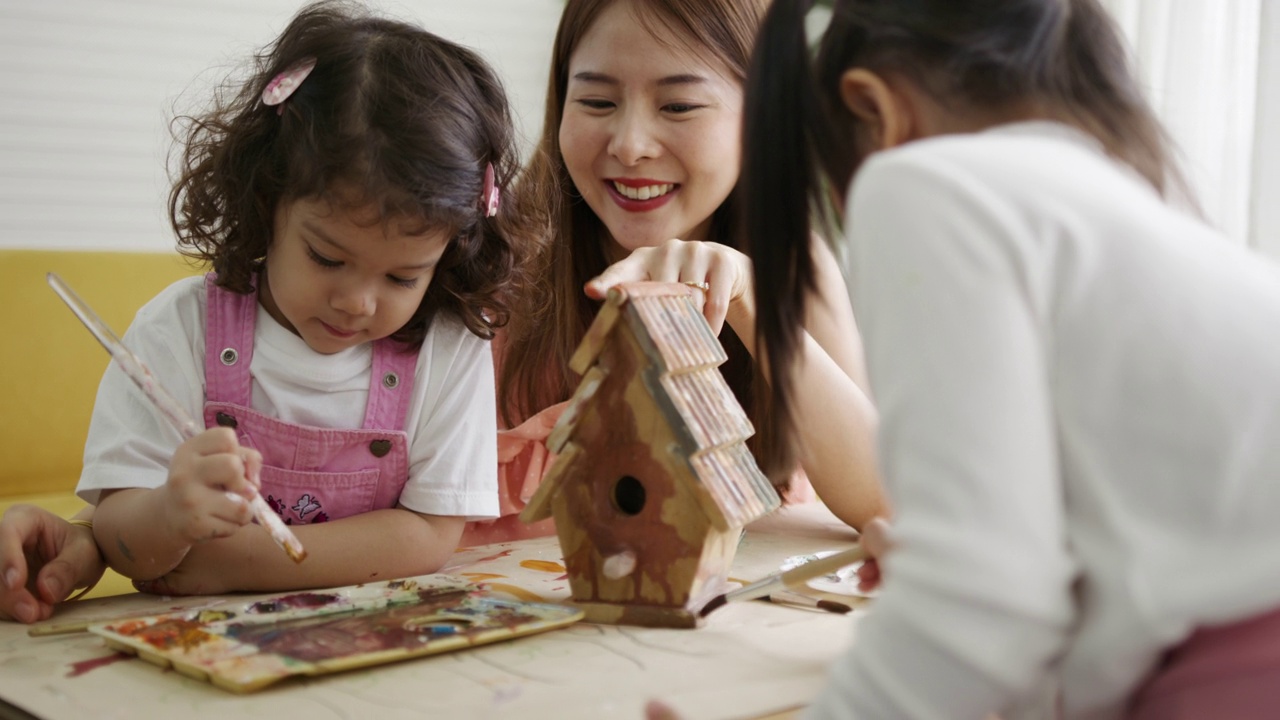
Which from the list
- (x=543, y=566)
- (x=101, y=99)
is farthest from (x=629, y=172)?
(x=101, y=99)

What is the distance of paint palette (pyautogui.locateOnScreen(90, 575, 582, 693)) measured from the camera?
81 centimetres

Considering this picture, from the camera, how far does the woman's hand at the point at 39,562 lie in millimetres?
981

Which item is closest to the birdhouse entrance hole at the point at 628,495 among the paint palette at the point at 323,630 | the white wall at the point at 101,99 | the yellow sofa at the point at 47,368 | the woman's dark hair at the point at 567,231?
the paint palette at the point at 323,630

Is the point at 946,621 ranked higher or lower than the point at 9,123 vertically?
lower

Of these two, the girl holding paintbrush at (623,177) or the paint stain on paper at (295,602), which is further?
the girl holding paintbrush at (623,177)

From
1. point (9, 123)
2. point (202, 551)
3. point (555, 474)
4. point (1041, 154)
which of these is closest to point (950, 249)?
point (1041, 154)

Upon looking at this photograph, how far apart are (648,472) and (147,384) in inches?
16.6

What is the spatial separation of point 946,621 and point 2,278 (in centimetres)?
199

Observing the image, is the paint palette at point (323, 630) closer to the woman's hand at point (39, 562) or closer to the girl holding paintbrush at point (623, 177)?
the woman's hand at point (39, 562)

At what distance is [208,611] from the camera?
937mm

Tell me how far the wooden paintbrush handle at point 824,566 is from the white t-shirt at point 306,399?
46 cm

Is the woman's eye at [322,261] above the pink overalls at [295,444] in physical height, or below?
above

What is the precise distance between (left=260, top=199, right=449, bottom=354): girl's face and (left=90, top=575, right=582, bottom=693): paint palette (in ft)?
0.98

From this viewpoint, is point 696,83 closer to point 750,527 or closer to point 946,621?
point 750,527
